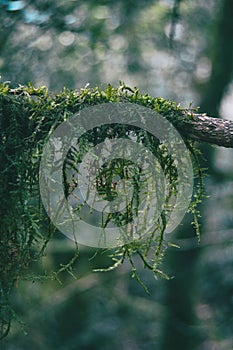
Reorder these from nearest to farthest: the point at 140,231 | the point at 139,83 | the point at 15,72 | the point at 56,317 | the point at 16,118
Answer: the point at 16,118, the point at 140,231, the point at 15,72, the point at 139,83, the point at 56,317

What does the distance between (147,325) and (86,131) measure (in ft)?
10.1

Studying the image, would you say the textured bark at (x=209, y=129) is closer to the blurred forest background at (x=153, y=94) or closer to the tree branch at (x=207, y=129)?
the tree branch at (x=207, y=129)

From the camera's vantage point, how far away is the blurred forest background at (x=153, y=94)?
3480 millimetres

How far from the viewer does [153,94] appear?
3.76 metres

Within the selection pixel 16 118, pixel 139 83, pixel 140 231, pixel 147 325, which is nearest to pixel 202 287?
pixel 147 325

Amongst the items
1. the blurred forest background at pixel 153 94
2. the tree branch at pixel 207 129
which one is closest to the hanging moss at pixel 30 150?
the tree branch at pixel 207 129

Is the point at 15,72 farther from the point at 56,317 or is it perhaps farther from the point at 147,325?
the point at 147,325

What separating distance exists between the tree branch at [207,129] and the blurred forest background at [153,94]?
2.34 meters

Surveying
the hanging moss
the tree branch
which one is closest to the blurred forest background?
the hanging moss

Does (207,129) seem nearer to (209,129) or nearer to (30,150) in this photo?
(209,129)

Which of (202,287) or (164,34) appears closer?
(164,34)

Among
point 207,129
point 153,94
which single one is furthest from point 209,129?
point 153,94

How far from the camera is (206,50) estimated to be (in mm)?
3934

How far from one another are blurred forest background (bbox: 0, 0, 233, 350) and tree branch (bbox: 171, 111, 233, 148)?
92.0 inches
